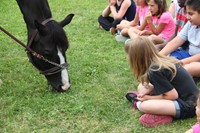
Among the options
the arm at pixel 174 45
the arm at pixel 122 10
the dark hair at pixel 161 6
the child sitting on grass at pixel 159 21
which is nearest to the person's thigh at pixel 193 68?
the arm at pixel 174 45

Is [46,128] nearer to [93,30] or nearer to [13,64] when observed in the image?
[13,64]

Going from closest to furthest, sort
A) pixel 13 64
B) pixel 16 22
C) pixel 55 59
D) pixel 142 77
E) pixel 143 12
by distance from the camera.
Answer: pixel 142 77, pixel 55 59, pixel 13 64, pixel 143 12, pixel 16 22

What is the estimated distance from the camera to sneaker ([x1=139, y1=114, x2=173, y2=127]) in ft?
9.53

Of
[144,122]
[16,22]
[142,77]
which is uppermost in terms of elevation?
[142,77]

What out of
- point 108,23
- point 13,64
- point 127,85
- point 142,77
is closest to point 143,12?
point 108,23

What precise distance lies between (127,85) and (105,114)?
2.31 feet

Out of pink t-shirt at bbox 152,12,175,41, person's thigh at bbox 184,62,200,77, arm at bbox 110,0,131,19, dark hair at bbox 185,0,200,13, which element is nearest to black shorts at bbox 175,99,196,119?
person's thigh at bbox 184,62,200,77

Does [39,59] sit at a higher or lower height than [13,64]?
higher

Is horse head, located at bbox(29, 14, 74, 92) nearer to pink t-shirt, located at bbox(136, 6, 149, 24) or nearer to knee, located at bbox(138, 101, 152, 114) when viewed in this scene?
knee, located at bbox(138, 101, 152, 114)

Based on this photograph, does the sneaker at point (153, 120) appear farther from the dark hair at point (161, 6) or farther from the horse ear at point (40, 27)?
the dark hair at point (161, 6)

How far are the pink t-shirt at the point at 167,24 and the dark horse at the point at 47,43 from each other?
1429 mm

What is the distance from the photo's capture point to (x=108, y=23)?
5965mm

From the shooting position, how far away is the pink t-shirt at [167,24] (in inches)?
177

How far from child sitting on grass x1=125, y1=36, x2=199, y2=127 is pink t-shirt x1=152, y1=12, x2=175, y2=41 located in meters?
1.66
